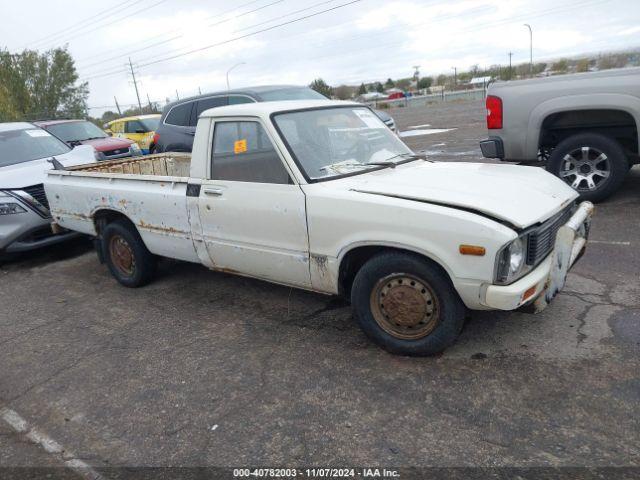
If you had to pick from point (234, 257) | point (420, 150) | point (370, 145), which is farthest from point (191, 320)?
point (420, 150)

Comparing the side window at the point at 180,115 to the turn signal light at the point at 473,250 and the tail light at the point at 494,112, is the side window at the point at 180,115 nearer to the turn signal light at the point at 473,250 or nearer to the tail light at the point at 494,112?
the tail light at the point at 494,112

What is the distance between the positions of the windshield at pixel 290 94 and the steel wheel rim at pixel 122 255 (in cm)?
423

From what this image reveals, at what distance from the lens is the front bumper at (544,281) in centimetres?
293

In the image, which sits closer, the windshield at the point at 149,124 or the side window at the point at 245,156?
the side window at the point at 245,156

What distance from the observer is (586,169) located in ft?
20.7

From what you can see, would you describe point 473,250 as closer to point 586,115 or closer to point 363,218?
point 363,218

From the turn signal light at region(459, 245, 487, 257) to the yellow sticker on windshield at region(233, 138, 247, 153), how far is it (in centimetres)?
191

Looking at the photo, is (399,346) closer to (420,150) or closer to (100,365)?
(100,365)

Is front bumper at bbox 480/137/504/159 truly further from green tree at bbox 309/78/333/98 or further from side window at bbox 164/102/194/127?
green tree at bbox 309/78/333/98

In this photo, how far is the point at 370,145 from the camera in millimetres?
4246

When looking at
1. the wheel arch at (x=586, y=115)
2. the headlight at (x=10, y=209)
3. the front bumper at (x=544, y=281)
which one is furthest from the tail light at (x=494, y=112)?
the headlight at (x=10, y=209)

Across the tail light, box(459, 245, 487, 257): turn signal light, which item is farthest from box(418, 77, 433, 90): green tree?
box(459, 245, 487, 257): turn signal light

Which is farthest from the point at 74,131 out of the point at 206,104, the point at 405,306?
the point at 405,306

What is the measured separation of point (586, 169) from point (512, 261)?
4120 mm
